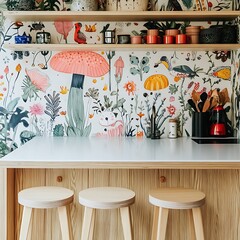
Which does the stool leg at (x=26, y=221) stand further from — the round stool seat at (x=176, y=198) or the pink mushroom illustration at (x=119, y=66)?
the pink mushroom illustration at (x=119, y=66)

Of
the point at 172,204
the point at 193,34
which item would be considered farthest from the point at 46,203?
the point at 193,34

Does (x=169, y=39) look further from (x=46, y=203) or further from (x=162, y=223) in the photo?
(x=46, y=203)

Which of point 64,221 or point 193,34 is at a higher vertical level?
point 193,34

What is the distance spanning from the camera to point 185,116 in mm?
3578

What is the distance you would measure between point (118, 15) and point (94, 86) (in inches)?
24.9

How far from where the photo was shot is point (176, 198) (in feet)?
8.13

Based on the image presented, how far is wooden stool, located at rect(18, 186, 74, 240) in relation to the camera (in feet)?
7.98

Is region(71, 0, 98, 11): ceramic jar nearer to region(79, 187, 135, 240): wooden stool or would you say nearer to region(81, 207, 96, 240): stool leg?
region(79, 187, 135, 240): wooden stool

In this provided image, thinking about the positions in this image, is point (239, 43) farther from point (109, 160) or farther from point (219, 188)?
point (109, 160)

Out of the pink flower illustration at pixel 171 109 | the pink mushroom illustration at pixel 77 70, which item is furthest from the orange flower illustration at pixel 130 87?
the pink flower illustration at pixel 171 109

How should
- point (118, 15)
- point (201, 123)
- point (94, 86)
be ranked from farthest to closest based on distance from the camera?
1. point (94, 86)
2. point (201, 123)
3. point (118, 15)

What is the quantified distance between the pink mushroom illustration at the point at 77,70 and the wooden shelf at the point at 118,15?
291 millimetres

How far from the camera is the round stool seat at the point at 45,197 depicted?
243 cm

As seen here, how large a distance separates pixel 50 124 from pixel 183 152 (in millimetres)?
1235
